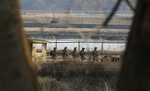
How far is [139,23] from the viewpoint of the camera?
58.3 inches

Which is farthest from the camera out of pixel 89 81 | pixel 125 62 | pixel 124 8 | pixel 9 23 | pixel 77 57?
pixel 77 57

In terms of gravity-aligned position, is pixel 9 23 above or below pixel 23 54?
above

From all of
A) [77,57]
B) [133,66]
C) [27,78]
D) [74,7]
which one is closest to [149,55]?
[133,66]

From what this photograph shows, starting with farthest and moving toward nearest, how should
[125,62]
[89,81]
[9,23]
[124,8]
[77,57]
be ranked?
[77,57]
[89,81]
[124,8]
[125,62]
[9,23]

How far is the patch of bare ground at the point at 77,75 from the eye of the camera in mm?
16272

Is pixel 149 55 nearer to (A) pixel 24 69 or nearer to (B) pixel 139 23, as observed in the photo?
(B) pixel 139 23

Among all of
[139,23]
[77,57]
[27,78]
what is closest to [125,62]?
[139,23]

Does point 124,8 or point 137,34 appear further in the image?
point 124,8

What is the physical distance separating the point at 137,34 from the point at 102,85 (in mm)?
16611

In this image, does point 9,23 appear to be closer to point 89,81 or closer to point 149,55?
point 149,55

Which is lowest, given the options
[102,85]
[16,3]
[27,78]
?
[102,85]

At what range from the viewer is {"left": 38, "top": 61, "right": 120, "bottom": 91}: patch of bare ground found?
641 inches

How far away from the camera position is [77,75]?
18500 millimetres

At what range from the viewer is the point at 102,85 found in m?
18.0
